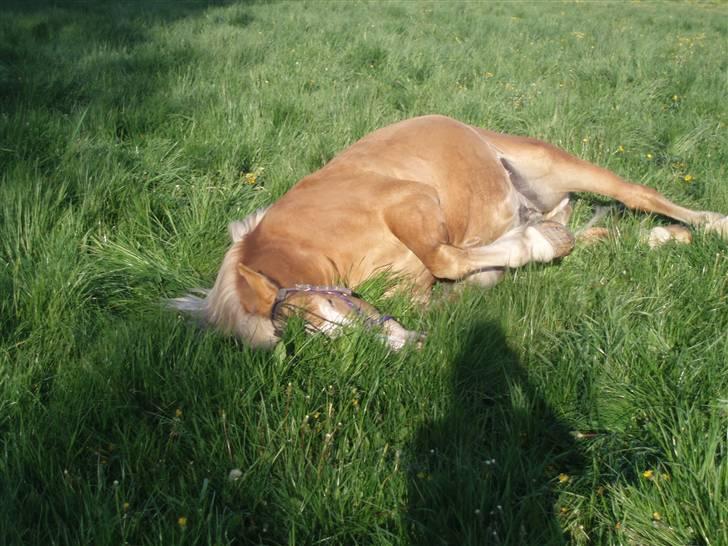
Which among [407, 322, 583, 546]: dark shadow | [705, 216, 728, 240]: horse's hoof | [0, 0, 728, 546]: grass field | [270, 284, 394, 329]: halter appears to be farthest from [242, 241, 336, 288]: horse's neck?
[705, 216, 728, 240]: horse's hoof

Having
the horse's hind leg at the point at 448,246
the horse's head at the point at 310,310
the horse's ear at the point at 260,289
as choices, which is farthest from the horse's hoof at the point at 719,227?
the horse's ear at the point at 260,289

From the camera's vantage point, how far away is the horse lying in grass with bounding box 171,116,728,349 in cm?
302

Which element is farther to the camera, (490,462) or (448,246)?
(448,246)

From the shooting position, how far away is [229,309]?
304 centimetres

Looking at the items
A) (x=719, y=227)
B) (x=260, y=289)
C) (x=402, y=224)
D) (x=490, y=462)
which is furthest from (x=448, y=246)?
(x=490, y=462)

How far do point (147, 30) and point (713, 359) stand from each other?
836cm

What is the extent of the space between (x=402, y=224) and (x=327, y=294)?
770 millimetres

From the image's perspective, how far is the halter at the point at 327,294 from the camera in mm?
2955

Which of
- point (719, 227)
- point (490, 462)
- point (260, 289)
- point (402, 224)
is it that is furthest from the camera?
point (719, 227)

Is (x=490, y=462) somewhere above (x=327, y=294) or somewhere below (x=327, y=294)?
above

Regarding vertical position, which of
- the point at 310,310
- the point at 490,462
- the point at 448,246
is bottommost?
the point at 448,246

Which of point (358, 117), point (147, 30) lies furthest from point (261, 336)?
point (147, 30)

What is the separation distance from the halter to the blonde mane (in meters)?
0.08

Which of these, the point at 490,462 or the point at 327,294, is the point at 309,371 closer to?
the point at 327,294
